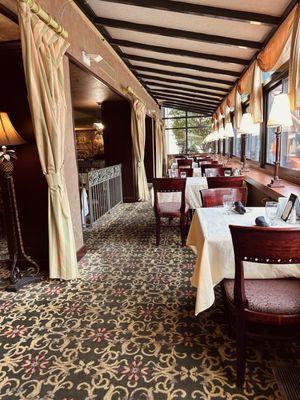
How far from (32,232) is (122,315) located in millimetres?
1488

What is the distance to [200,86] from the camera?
739cm

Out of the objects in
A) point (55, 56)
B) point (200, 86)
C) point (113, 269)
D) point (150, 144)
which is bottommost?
point (113, 269)

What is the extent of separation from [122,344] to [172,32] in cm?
397

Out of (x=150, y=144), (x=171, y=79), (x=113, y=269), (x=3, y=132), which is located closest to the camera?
(x=3, y=132)

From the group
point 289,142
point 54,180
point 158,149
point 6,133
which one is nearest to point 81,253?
point 54,180

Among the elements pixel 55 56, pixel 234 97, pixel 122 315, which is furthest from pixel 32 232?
pixel 234 97

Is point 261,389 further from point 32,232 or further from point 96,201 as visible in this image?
point 96,201

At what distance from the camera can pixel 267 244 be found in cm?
124

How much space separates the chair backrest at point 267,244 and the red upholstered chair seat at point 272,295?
11.2 inches

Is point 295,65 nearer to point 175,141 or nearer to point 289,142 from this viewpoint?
point 289,142

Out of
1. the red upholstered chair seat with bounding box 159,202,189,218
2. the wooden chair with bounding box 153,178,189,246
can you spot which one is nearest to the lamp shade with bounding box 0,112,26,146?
the wooden chair with bounding box 153,178,189,246

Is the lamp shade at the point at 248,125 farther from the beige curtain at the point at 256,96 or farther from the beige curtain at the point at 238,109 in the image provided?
the beige curtain at the point at 238,109

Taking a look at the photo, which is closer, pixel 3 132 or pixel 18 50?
pixel 3 132

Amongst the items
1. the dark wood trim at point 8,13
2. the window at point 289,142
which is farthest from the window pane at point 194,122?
the dark wood trim at point 8,13
